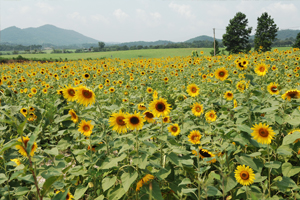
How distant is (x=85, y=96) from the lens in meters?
2.29

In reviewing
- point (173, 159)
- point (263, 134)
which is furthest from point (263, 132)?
point (173, 159)

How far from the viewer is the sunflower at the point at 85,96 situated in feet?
7.43

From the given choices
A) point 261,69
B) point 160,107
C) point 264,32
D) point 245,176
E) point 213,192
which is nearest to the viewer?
point 213,192

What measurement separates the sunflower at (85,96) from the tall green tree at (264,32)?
156 ft

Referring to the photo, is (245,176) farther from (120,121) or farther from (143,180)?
(120,121)

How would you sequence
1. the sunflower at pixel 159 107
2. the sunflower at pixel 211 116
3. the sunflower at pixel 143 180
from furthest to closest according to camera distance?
the sunflower at pixel 211 116 → the sunflower at pixel 159 107 → the sunflower at pixel 143 180

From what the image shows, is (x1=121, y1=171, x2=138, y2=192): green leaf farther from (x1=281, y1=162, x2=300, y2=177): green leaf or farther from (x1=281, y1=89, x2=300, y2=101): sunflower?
(x1=281, y1=89, x2=300, y2=101): sunflower

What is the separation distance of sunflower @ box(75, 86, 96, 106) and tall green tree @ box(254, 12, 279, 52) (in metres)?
47.4

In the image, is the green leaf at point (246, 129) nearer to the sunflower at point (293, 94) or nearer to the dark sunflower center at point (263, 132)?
the dark sunflower center at point (263, 132)

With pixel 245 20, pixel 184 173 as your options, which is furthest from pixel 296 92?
pixel 245 20

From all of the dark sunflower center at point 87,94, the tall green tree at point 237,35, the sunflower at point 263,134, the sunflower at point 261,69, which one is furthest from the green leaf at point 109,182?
the tall green tree at point 237,35

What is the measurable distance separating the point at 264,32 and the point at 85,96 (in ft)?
182

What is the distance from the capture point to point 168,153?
1.96 m

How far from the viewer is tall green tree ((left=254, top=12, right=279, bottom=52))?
42.2m
